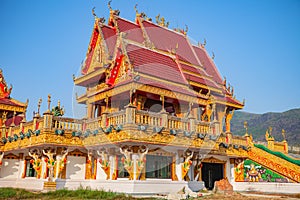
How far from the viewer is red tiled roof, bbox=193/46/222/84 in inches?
1002

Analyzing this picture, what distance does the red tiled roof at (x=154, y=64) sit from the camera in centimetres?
1777

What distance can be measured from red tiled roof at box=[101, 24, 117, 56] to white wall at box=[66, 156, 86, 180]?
23.3 feet

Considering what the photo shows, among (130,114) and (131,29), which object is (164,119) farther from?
(131,29)

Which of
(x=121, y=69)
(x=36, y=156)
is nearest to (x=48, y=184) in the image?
(x=36, y=156)

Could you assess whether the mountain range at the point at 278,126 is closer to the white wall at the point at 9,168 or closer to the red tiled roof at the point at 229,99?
the red tiled roof at the point at 229,99

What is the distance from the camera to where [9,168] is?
2094cm

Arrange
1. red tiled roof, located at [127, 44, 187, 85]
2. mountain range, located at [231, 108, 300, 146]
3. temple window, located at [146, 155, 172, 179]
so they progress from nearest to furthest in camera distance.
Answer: temple window, located at [146, 155, 172, 179]
red tiled roof, located at [127, 44, 187, 85]
mountain range, located at [231, 108, 300, 146]

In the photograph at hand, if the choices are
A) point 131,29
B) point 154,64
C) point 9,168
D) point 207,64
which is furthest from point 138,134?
point 207,64

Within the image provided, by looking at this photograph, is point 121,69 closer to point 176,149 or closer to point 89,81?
point 89,81

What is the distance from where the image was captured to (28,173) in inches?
771

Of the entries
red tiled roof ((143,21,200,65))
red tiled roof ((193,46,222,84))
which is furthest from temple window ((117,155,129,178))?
red tiled roof ((193,46,222,84))

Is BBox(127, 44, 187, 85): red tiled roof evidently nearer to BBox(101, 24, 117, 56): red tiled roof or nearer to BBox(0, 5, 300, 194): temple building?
BBox(0, 5, 300, 194): temple building

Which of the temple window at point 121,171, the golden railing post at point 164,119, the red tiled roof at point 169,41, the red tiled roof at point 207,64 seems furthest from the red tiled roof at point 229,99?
the temple window at point 121,171

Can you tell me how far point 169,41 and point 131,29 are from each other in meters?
3.41
